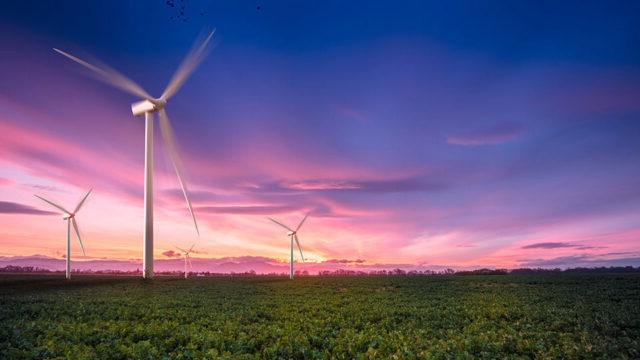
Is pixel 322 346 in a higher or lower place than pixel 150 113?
lower

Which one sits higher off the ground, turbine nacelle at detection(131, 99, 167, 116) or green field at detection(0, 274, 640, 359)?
turbine nacelle at detection(131, 99, 167, 116)

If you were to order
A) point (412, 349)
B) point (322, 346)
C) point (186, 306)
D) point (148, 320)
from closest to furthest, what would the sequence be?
point (412, 349)
point (322, 346)
point (148, 320)
point (186, 306)

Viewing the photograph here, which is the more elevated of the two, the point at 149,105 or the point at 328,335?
the point at 149,105

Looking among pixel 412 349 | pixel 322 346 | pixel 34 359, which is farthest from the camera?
pixel 322 346

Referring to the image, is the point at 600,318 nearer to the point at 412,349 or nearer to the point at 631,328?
the point at 631,328

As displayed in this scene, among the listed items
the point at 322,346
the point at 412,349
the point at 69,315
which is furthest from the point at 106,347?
the point at 69,315

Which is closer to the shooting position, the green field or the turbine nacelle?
the green field

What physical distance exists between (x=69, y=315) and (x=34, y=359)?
15608mm

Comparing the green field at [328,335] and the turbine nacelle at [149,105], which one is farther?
the turbine nacelle at [149,105]

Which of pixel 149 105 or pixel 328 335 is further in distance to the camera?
pixel 149 105

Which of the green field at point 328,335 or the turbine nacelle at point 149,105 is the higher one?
the turbine nacelle at point 149,105

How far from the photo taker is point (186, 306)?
35.9 m

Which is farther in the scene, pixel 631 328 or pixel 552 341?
pixel 631 328

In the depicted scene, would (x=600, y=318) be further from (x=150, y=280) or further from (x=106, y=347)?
(x=150, y=280)
